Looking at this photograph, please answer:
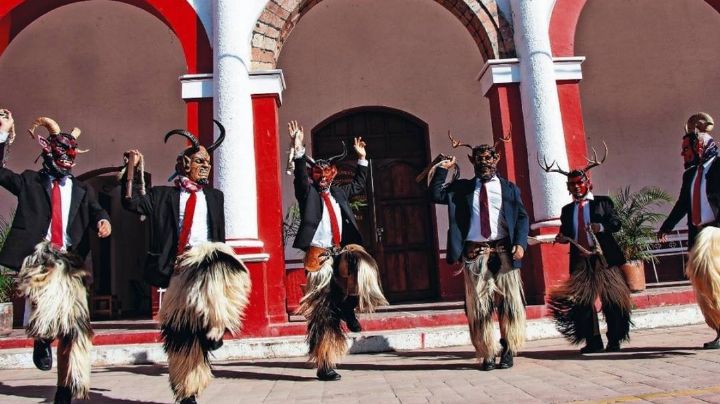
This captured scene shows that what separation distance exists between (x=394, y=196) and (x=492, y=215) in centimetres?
528

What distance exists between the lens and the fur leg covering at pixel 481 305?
15.3 feet

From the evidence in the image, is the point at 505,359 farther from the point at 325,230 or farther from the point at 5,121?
the point at 5,121

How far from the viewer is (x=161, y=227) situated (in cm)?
414

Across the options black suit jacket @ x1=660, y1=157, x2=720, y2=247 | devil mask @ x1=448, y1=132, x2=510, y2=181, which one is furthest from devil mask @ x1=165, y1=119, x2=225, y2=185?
black suit jacket @ x1=660, y1=157, x2=720, y2=247

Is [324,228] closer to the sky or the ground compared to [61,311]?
closer to the sky

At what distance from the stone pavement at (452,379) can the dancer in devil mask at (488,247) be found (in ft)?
0.92

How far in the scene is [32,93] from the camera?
10359mm

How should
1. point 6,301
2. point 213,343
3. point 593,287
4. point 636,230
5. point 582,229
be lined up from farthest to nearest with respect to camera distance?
point 636,230
point 6,301
point 582,229
point 593,287
point 213,343

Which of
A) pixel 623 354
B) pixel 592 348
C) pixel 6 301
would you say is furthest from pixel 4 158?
pixel 623 354

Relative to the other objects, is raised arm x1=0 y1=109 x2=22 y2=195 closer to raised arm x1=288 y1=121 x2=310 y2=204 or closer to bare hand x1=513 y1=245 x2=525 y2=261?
raised arm x1=288 y1=121 x2=310 y2=204

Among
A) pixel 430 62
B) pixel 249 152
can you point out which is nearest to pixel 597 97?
pixel 430 62

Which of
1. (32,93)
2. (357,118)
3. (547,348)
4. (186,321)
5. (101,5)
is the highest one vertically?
(101,5)

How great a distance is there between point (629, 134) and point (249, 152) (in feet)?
24.1

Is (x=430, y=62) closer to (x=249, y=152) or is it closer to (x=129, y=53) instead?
(x=249, y=152)
